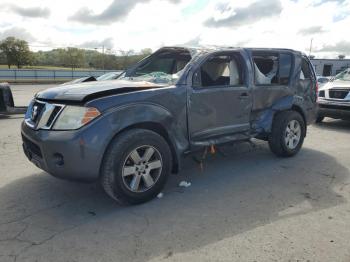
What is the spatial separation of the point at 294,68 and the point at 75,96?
12.8 ft

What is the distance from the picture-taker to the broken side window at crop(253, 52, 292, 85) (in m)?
5.54

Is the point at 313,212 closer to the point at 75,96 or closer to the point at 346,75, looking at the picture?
the point at 75,96

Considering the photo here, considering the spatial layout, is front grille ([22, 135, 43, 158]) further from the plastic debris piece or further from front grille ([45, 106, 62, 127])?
the plastic debris piece

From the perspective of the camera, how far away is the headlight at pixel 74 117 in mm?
3510

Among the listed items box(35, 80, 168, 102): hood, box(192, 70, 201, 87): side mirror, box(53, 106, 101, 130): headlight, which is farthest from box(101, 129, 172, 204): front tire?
box(192, 70, 201, 87): side mirror

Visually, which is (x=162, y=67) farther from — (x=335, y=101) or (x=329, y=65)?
(x=329, y=65)

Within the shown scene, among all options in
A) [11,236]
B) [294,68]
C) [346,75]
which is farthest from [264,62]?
[346,75]

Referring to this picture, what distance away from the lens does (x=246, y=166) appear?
17.8ft

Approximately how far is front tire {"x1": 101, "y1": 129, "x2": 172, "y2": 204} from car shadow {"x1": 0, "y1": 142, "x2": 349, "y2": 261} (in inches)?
6.9

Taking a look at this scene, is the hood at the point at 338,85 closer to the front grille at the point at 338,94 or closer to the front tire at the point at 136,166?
the front grille at the point at 338,94

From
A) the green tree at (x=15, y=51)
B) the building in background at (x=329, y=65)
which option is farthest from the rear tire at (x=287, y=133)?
the green tree at (x=15, y=51)

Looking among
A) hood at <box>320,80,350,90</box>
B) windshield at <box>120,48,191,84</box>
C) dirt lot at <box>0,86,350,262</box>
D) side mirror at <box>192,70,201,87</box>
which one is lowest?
dirt lot at <box>0,86,350,262</box>

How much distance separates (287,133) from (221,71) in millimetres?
1671

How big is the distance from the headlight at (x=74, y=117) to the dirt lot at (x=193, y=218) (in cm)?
93
